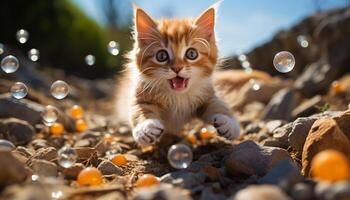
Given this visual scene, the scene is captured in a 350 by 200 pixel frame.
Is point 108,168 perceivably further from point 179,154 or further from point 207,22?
point 207,22

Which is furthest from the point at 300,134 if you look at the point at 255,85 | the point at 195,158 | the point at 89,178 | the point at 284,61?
the point at 255,85

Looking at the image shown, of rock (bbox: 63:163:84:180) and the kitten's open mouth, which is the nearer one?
rock (bbox: 63:163:84:180)

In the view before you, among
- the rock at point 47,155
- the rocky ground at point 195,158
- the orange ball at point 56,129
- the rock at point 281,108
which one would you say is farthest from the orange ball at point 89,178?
the rock at point 281,108

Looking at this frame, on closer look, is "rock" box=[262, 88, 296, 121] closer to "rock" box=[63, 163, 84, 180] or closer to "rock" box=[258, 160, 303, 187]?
"rock" box=[258, 160, 303, 187]

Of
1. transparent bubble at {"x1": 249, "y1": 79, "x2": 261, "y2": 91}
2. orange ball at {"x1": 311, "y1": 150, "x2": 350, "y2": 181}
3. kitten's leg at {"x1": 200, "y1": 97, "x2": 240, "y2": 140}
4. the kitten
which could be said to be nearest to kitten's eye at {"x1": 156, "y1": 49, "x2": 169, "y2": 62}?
the kitten

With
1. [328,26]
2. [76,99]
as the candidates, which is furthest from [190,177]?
[76,99]

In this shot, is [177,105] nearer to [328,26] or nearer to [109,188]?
[109,188]
